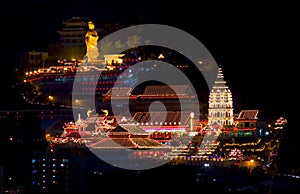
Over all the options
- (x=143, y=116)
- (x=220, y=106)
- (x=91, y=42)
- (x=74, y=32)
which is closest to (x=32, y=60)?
(x=74, y=32)

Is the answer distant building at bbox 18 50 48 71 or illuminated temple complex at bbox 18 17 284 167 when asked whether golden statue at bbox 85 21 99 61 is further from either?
distant building at bbox 18 50 48 71

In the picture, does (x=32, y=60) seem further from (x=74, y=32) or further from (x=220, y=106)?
(x=220, y=106)

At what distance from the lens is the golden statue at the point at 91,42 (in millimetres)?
19969

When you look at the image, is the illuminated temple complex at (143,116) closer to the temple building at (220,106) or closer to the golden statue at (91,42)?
the temple building at (220,106)

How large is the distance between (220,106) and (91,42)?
4.57 meters

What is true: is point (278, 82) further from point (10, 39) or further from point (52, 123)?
point (10, 39)

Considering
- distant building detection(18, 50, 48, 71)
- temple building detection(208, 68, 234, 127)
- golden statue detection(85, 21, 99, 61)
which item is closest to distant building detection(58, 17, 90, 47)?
distant building detection(18, 50, 48, 71)

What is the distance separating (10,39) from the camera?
21.5m

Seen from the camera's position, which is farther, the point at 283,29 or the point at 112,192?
the point at 283,29

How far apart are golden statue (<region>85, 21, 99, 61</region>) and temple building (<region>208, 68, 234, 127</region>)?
419 centimetres

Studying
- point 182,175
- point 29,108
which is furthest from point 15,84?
point 182,175

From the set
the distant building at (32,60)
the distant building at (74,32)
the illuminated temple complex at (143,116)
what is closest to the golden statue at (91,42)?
the illuminated temple complex at (143,116)

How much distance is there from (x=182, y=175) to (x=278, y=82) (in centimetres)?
390

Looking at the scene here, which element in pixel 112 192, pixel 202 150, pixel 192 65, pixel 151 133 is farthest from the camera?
pixel 192 65
